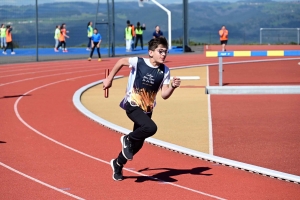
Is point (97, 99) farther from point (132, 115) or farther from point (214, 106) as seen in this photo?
point (132, 115)

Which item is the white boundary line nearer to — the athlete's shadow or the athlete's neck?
the athlete's shadow

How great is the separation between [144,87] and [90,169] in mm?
1649

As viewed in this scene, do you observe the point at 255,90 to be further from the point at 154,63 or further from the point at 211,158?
the point at 154,63

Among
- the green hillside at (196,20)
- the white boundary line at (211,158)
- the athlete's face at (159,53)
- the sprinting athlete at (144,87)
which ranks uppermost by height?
the green hillside at (196,20)

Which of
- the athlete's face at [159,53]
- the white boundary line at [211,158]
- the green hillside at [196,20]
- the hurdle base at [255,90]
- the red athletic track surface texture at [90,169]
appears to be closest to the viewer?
the red athletic track surface texture at [90,169]

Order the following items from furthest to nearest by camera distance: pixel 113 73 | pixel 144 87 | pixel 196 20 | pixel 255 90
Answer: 1. pixel 196 20
2. pixel 255 90
3. pixel 144 87
4. pixel 113 73

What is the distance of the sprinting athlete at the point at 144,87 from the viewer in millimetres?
8750

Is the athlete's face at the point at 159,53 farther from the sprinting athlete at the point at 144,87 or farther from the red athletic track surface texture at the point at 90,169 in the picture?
the red athletic track surface texture at the point at 90,169

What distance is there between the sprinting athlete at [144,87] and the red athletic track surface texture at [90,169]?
0.62m

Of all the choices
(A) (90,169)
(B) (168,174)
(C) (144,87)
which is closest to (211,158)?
(B) (168,174)

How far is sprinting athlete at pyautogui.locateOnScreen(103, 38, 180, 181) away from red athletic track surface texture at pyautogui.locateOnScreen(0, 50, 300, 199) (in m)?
0.62

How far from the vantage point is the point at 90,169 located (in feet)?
32.4

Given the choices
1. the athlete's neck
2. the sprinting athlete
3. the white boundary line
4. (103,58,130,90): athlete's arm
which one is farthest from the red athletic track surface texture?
the athlete's neck

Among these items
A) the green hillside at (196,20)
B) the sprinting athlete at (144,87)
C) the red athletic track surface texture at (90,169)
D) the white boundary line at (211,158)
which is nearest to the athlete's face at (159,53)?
the sprinting athlete at (144,87)
